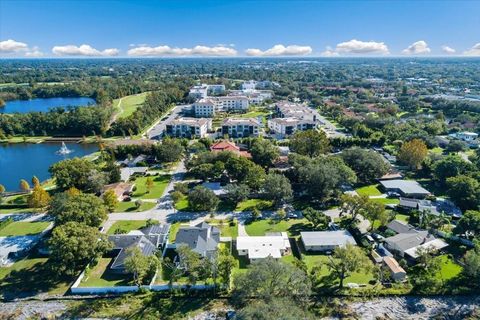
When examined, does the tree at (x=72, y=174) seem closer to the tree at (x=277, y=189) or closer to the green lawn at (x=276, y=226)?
the green lawn at (x=276, y=226)

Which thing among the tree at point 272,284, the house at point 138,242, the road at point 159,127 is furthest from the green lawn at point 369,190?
the road at point 159,127

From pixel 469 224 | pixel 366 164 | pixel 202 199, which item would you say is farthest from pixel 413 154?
pixel 202 199

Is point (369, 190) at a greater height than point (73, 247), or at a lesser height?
lesser

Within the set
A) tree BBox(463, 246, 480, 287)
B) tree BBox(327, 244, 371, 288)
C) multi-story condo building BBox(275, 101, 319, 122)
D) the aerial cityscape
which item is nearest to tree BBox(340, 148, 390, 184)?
the aerial cityscape

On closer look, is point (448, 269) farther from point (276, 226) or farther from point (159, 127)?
point (159, 127)

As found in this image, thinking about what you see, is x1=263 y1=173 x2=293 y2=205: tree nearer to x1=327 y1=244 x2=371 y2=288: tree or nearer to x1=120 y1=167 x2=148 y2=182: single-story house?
x1=327 y1=244 x2=371 y2=288: tree
